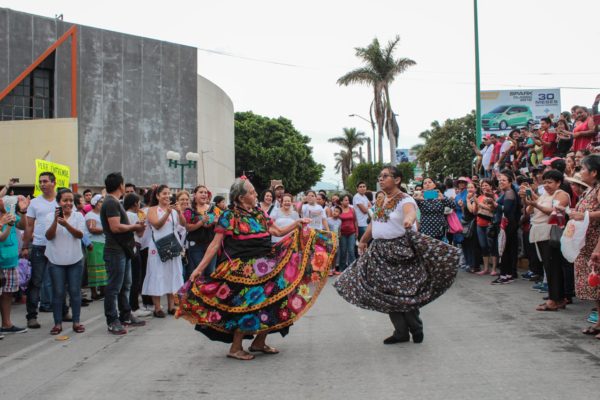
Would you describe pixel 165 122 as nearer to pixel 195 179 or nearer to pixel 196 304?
pixel 195 179

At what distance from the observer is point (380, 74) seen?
43781mm

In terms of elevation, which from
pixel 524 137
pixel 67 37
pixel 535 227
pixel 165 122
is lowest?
pixel 535 227

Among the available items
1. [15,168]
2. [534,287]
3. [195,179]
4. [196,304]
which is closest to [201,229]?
[196,304]

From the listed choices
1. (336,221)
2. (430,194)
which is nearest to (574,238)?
(430,194)

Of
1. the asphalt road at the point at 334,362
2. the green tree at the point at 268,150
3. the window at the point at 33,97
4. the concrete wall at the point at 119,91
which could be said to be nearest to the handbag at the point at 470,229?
the asphalt road at the point at 334,362

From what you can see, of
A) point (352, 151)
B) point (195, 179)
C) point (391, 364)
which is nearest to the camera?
point (391, 364)

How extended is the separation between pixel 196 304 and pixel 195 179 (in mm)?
32106

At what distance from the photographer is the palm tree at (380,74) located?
1705 inches

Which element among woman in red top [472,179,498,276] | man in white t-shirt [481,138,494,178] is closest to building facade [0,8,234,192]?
man in white t-shirt [481,138,494,178]

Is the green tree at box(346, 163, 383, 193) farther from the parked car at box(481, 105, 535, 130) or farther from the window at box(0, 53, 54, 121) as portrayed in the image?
the window at box(0, 53, 54, 121)

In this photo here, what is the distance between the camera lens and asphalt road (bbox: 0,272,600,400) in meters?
5.07

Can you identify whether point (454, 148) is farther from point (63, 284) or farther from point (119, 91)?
point (63, 284)

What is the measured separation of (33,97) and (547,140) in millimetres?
23867

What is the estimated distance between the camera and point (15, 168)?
1065 inches
